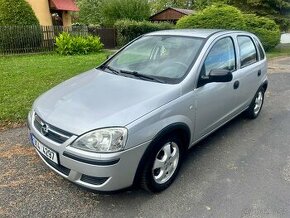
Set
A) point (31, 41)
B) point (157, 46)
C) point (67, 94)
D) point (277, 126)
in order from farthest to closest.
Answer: point (31, 41) → point (277, 126) → point (157, 46) → point (67, 94)

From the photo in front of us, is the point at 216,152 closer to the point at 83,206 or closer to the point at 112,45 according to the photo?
the point at 83,206

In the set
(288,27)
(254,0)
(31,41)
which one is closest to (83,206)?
(31,41)

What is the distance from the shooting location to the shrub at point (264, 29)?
1720 cm

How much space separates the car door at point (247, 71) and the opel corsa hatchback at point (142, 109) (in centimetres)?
3

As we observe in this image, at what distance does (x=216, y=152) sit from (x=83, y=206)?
6.69 ft

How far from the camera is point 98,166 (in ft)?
8.68

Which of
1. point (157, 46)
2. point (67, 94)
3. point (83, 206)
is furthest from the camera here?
point (157, 46)

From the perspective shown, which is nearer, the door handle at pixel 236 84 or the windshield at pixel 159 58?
the windshield at pixel 159 58

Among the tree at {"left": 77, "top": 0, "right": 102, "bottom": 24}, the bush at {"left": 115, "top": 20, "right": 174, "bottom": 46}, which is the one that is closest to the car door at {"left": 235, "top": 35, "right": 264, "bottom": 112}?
the bush at {"left": 115, "top": 20, "right": 174, "bottom": 46}

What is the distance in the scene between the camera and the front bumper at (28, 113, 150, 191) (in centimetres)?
265

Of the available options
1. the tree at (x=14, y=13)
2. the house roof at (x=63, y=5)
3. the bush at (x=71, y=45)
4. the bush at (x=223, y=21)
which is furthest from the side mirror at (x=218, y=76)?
the house roof at (x=63, y=5)

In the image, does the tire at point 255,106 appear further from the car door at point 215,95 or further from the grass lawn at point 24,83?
the grass lawn at point 24,83

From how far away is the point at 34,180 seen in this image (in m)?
3.42

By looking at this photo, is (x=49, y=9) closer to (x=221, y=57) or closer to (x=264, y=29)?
(x=264, y=29)
